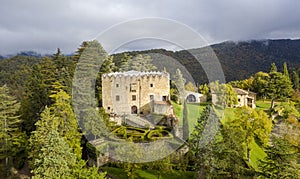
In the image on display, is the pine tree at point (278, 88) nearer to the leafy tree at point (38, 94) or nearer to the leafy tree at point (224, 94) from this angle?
the leafy tree at point (224, 94)

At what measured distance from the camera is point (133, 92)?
926 inches

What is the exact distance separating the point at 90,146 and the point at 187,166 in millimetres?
7376

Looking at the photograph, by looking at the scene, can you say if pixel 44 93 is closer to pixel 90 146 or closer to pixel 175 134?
pixel 90 146

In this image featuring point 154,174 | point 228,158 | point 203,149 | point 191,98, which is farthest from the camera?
point 191,98

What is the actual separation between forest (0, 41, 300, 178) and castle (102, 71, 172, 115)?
58.4 inches

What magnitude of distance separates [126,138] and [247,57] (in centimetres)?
5676

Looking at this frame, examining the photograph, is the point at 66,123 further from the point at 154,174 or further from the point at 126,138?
the point at 154,174

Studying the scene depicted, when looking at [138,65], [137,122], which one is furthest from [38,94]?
[138,65]

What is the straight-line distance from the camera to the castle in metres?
23.1

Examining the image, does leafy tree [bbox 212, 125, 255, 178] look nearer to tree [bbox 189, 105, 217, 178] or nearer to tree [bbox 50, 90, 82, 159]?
tree [bbox 189, 105, 217, 178]

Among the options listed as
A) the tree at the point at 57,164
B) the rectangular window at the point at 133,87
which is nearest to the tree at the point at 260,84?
the rectangular window at the point at 133,87

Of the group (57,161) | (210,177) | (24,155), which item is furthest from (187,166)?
(24,155)

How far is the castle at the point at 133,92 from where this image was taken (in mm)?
23125

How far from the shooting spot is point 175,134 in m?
18.6
